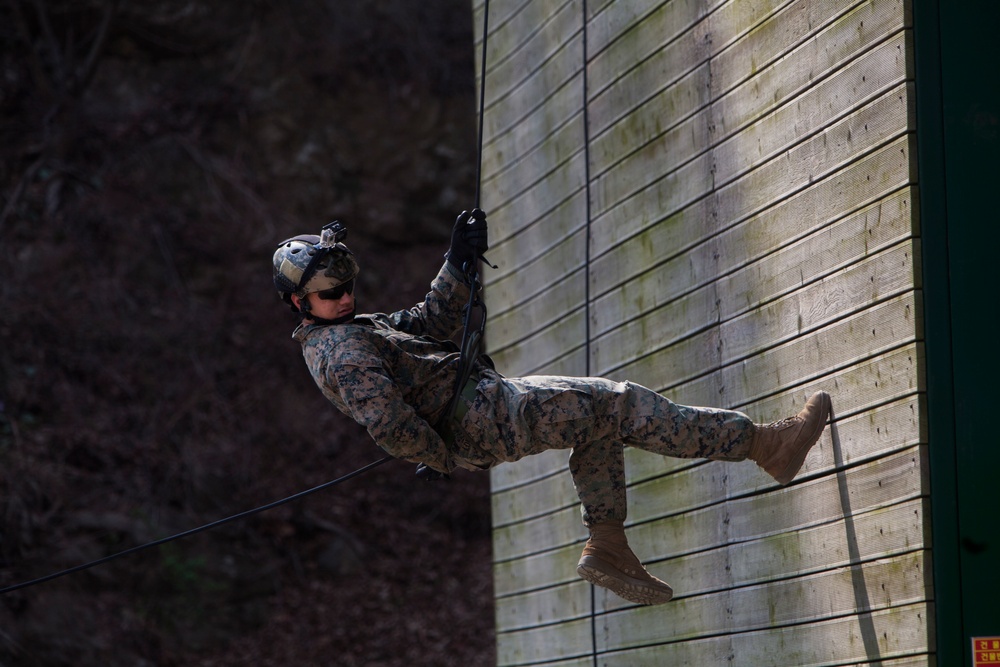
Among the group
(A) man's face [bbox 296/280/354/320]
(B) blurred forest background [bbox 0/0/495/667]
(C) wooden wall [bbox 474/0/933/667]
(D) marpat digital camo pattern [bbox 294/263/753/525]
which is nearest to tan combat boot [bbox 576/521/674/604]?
Result: (D) marpat digital camo pattern [bbox 294/263/753/525]

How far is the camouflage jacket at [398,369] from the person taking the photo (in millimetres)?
4379

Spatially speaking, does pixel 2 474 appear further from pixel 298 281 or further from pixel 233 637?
pixel 298 281

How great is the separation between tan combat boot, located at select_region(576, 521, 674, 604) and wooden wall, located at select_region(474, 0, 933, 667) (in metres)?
0.52

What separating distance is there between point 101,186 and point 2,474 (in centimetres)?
423

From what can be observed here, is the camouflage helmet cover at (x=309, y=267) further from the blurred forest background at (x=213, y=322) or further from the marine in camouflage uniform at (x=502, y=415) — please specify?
the blurred forest background at (x=213, y=322)

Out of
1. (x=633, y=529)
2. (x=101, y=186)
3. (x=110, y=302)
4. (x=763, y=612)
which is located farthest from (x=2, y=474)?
(x=763, y=612)

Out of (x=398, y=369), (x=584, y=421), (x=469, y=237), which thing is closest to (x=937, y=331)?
(x=584, y=421)

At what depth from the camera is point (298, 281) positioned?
454cm

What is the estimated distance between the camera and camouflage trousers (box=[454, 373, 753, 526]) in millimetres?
4465

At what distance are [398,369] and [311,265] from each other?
51 cm

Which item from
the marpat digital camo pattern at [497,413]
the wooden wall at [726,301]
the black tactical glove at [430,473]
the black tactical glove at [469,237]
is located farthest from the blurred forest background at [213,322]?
the black tactical glove at [469,237]

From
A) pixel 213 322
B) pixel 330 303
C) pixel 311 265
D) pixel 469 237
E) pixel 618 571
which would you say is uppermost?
pixel 213 322

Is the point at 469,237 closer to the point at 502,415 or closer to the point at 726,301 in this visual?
the point at 502,415

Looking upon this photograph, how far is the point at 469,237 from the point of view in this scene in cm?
476
